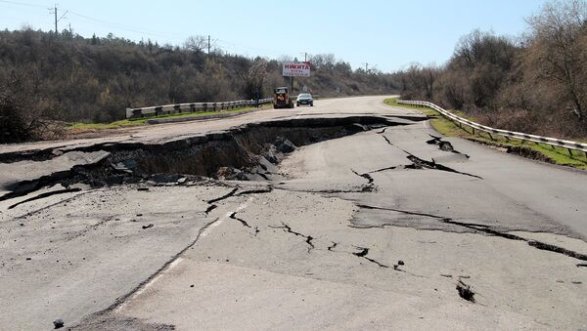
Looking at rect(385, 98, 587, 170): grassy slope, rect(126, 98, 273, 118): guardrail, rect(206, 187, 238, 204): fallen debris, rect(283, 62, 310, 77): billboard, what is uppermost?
rect(283, 62, 310, 77): billboard

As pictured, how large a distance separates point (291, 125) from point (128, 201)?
1865 centimetres

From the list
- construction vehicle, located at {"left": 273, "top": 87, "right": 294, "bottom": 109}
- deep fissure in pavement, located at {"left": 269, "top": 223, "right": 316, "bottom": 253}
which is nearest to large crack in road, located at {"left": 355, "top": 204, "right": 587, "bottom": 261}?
deep fissure in pavement, located at {"left": 269, "top": 223, "right": 316, "bottom": 253}

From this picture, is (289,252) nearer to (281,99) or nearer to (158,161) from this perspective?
(158,161)

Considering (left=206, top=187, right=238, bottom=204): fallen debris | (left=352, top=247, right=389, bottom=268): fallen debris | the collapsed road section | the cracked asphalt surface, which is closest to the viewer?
the cracked asphalt surface

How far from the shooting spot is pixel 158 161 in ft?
49.6

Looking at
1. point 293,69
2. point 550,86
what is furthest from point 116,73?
point 550,86

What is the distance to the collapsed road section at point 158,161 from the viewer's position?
39.8ft

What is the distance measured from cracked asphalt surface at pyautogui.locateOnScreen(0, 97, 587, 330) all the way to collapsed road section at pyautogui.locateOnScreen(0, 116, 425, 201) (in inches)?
3.9

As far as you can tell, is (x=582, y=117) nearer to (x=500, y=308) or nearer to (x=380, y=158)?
(x=380, y=158)

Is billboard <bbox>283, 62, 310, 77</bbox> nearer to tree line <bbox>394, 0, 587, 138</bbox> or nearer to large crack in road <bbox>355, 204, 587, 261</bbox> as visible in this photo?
tree line <bbox>394, 0, 587, 138</bbox>

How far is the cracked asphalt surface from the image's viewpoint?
16.6ft

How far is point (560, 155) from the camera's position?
17906 mm

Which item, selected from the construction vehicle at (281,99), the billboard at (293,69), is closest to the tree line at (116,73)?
the billboard at (293,69)

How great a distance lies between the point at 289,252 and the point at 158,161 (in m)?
8.79
